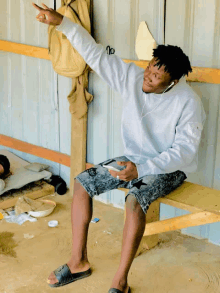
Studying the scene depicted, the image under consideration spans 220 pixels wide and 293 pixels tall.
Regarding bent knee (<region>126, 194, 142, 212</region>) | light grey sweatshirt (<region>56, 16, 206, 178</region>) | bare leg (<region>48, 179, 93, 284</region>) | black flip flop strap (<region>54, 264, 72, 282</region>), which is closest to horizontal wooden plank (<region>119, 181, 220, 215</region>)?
light grey sweatshirt (<region>56, 16, 206, 178</region>)

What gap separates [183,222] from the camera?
2920 mm

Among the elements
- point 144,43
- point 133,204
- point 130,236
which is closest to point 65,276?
point 130,236

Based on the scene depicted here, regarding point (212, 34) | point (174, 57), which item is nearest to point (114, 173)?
point (174, 57)

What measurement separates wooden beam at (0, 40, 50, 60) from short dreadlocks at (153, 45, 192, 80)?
5.64ft

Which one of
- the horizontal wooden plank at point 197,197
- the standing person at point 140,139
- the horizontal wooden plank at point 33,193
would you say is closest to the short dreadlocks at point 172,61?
the standing person at point 140,139

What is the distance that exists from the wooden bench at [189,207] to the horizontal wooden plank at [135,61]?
80cm

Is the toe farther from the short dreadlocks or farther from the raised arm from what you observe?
the short dreadlocks

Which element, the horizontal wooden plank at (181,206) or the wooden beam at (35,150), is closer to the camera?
the horizontal wooden plank at (181,206)

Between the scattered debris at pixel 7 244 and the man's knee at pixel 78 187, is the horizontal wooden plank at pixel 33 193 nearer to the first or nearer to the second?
the scattered debris at pixel 7 244

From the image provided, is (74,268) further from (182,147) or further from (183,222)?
(182,147)

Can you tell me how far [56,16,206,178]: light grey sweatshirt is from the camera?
2809 mm

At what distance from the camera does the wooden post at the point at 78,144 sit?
160 inches

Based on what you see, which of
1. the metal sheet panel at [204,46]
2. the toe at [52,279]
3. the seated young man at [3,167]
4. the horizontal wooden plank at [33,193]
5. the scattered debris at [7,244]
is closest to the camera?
the toe at [52,279]

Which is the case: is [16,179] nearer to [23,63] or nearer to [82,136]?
[82,136]
